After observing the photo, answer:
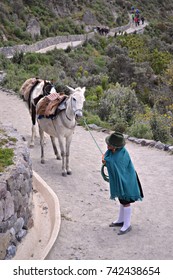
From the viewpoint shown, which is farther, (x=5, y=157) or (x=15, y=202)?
(x=5, y=157)

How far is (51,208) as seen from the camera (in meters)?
8.99

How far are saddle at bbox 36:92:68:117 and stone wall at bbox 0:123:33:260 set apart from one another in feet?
6.02

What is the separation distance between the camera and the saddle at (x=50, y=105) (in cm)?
1043

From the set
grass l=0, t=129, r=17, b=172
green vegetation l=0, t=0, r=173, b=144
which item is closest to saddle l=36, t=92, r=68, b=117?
grass l=0, t=129, r=17, b=172

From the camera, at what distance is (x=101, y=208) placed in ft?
31.1

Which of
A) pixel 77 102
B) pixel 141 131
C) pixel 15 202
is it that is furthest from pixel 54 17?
pixel 15 202

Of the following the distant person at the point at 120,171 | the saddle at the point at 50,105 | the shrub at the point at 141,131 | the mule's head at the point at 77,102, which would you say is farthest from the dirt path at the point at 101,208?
the mule's head at the point at 77,102

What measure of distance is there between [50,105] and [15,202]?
3642 millimetres

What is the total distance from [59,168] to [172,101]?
1768 cm

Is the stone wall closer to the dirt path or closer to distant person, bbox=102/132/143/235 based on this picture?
the dirt path

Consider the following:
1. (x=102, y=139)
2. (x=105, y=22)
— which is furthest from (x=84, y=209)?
(x=105, y=22)

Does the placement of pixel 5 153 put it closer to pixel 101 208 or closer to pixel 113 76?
pixel 101 208

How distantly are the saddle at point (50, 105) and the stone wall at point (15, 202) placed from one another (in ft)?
6.02

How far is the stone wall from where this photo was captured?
7.01 metres
